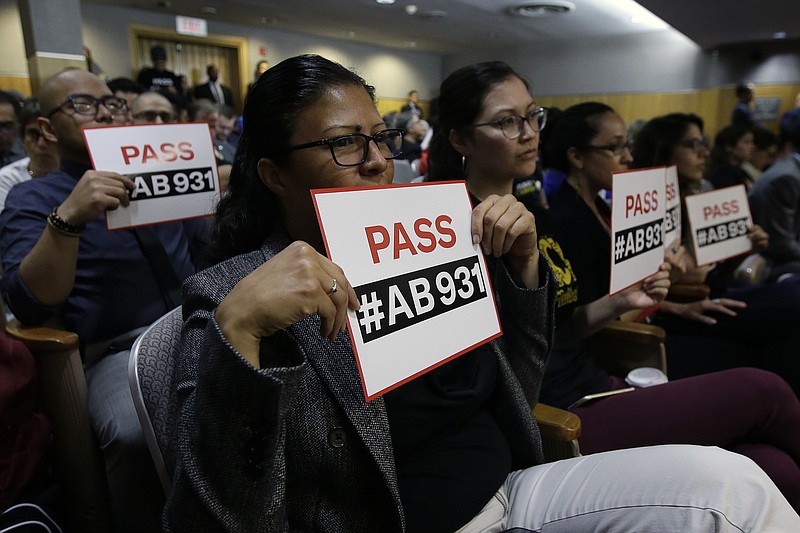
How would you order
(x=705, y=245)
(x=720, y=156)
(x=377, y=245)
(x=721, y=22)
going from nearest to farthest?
1. (x=377, y=245)
2. (x=705, y=245)
3. (x=720, y=156)
4. (x=721, y=22)

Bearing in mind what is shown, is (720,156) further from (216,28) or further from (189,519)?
(216,28)

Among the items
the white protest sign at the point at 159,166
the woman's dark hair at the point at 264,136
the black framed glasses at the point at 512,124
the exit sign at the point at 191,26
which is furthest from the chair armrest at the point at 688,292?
the exit sign at the point at 191,26

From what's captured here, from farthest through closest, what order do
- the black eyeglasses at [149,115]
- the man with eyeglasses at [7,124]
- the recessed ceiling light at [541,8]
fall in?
1. the recessed ceiling light at [541,8]
2. the man with eyeglasses at [7,124]
3. the black eyeglasses at [149,115]

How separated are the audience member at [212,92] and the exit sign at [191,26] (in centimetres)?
95

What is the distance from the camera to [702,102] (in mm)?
9836

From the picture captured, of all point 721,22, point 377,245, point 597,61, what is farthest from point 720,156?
point 597,61

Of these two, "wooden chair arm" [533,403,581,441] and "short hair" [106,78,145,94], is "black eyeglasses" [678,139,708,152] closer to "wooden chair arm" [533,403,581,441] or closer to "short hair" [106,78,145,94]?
"wooden chair arm" [533,403,581,441]

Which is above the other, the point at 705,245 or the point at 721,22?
the point at 721,22

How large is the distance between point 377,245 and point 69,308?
134 centimetres

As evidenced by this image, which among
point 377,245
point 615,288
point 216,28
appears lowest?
point 615,288

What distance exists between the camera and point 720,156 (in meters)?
3.90

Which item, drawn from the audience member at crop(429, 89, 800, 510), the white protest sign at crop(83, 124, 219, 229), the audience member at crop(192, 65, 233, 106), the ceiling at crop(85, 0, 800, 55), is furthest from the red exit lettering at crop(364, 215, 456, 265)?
the audience member at crop(192, 65, 233, 106)

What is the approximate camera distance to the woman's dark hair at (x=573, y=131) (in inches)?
71.6

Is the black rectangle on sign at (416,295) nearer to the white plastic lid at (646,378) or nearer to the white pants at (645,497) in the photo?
the white pants at (645,497)
